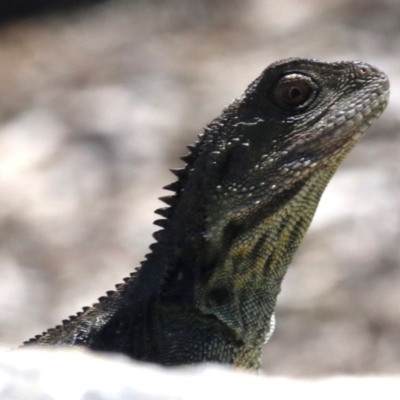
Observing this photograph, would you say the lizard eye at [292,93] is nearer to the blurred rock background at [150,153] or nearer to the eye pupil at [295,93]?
the eye pupil at [295,93]

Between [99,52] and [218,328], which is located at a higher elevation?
[99,52]

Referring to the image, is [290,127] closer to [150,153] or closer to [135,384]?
[135,384]

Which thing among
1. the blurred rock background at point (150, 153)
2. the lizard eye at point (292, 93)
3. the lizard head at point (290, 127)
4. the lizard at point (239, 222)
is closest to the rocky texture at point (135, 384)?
the lizard at point (239, 222)

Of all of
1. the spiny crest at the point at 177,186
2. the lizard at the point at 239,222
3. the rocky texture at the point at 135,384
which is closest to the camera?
the rocky texture at the point at 135,384

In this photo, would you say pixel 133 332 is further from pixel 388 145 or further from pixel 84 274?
pixel 388 145

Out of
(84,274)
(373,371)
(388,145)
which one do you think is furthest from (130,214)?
(373,371)

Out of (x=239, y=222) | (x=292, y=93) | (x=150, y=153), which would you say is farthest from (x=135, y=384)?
(x=150, y=153)
